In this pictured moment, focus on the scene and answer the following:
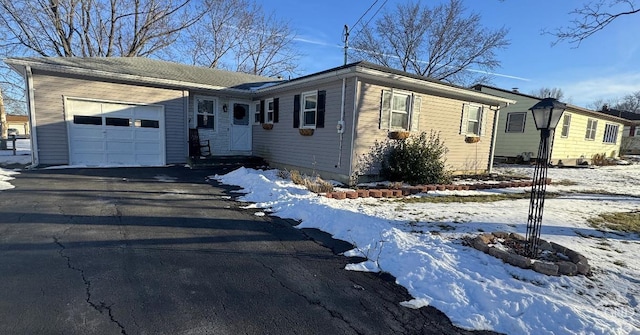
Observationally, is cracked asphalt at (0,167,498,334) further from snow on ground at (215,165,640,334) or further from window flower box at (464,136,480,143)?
window flower box at (464,136,480,143)

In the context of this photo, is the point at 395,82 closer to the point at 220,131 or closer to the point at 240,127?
the point at 240,127

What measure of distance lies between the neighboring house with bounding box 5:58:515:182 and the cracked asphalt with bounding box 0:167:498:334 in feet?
14.4

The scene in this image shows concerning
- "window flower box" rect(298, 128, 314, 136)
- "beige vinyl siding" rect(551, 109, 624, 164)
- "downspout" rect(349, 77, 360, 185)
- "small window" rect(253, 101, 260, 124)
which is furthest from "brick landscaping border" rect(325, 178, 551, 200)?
"beige vinyl siding" rect(551, 109, 624, 164)

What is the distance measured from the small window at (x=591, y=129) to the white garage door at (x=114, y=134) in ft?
77.4

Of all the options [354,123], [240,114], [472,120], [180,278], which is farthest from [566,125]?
[180,278]

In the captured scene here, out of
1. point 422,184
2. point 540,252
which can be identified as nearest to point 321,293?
point 540,252

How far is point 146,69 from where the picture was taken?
11.3m

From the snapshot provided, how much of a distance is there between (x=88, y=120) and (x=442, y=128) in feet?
38.5

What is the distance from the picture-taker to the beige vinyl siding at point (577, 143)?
16664mm

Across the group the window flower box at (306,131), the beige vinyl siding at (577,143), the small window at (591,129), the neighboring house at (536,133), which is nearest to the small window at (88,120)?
the window flower box at (306,131)

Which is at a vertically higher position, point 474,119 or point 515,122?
point 515,122

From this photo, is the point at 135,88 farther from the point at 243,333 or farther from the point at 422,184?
the point at 243,333

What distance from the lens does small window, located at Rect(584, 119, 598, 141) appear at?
1865cm

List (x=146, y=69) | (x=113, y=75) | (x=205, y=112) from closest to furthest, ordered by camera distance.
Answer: (x=113, y=75) < (x=146, y=69) < (x=205, y=112)
